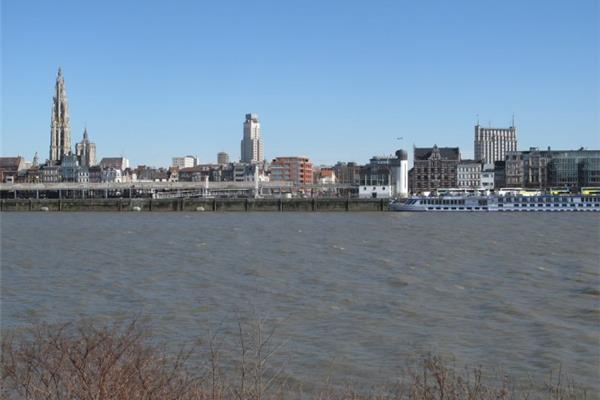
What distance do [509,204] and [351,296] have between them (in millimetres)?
89176

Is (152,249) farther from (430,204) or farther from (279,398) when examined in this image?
(430,204)

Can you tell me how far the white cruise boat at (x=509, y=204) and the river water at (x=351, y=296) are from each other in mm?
61734

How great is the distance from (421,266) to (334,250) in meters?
9.44

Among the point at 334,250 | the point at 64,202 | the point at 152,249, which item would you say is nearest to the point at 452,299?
the point at 334,250

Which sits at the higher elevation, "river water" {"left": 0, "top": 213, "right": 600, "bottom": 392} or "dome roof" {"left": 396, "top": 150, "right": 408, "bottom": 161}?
"dome roof" {"left": 396, "top": 150, "right": 408, "bottom": 161}

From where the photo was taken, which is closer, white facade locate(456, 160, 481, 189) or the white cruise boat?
the white cruise boat

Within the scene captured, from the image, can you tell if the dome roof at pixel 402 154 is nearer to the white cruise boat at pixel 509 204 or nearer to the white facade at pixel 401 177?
the white facade at pixel 401 177

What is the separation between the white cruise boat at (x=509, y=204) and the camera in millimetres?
111312

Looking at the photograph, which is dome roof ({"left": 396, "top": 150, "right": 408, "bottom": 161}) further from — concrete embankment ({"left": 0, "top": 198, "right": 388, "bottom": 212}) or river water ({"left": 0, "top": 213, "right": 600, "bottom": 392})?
river water ({"left": 0, "top": 213, "right": 600, "bottom": 392})

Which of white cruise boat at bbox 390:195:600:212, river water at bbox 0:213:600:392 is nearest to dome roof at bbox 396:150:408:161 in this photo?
white cruise boat at bbox 390:195:600:212

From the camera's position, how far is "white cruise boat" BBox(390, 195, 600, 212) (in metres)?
111

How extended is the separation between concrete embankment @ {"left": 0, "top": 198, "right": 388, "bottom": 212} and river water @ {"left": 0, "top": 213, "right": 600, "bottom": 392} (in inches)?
2892

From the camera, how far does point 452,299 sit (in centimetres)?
2639

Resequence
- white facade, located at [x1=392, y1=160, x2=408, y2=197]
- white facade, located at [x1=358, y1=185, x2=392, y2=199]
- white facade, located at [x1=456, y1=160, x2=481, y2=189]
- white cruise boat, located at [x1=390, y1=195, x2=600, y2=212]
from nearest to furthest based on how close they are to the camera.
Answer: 1. white cruise boat, located at [x1=390, y1=195, x2=600, y2=212]
2. white facade, located at [x1=358, y1=185, x2=392, y2=199]
3. white facade, located at [x1=392, y1=160, x2=408, y2=197]
4. white facade, located at [x1=456, y1=160, x2=481, y2=189]
